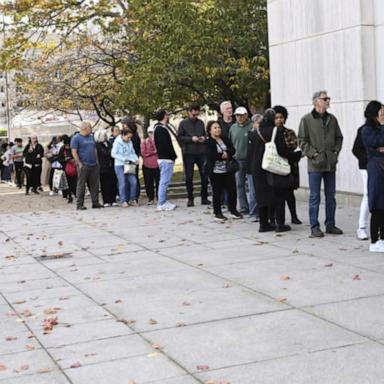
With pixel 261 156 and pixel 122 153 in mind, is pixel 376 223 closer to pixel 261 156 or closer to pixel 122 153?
pixel 261 156

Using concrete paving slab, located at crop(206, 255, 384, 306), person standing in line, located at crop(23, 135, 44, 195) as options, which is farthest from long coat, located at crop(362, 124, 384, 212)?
person standing in line, located at crop(23, 135, 44, 195)

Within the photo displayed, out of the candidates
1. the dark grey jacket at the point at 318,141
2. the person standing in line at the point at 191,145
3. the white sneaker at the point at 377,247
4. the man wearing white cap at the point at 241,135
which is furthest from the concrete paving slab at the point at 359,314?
the person standing in line at the point at 191,145

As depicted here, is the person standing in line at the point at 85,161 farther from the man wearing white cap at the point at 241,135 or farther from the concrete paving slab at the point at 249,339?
the concrete paving slab at the point at 249,339

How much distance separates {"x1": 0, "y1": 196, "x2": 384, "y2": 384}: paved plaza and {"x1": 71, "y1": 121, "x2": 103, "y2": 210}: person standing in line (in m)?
4.80

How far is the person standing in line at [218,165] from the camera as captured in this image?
12773 millimetres

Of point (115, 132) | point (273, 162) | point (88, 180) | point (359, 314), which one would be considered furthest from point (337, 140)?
point (115, 132)

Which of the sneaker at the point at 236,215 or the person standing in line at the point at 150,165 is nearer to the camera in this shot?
Result: the sneaker at the point at 236,215

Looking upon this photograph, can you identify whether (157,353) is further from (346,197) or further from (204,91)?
(204,91)

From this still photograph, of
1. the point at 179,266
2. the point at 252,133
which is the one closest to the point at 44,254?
the point at 179,266

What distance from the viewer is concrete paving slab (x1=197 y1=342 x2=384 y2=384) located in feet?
15.7

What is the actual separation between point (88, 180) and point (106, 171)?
646 mm

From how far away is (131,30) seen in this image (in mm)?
23609

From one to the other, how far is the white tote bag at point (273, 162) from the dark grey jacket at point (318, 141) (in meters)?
0.50

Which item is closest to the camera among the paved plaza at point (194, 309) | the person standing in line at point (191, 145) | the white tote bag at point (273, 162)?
the paved plaza at point (194, 309)
